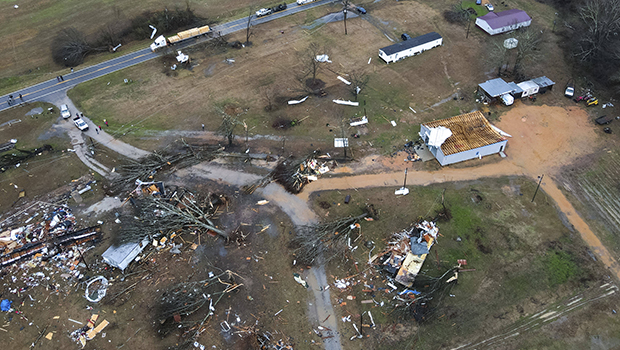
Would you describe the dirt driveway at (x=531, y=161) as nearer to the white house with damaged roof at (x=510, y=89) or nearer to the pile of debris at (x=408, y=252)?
the white house with damaged roof at (x=510, y=89)

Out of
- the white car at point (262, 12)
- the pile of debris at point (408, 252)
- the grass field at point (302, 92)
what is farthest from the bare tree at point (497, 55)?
the white car at point (262, 12)

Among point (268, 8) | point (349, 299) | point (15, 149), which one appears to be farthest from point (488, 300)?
point (268, 8)

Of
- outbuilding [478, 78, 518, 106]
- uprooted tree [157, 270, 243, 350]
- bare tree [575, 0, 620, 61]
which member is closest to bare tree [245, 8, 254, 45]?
outbuilding [478, 78, 518, 106]

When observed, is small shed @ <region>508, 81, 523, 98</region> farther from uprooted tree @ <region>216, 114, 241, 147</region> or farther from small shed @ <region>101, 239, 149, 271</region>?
small shed @ <region>101, 239, 149, 271</region>

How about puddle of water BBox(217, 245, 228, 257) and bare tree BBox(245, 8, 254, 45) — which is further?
bare tree BBox(245, 8, 254, 45)

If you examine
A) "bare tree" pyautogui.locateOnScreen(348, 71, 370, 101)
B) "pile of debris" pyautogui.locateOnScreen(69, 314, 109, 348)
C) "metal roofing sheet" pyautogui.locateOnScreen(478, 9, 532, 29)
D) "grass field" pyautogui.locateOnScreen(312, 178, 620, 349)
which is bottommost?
"grass field" pyautogui.locateOnScreen(312, 178, 620, 349)

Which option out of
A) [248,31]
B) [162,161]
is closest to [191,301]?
[162,161]

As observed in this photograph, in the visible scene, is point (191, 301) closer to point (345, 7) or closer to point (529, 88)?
point (529, 88)
